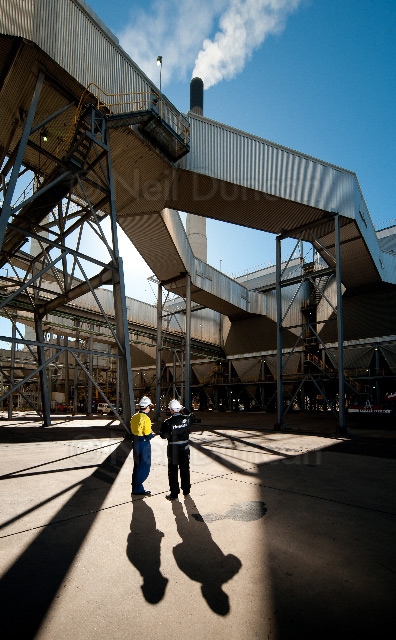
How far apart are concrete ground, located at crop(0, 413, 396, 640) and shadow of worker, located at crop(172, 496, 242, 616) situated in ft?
0.04

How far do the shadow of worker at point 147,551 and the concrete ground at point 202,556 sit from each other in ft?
0.05

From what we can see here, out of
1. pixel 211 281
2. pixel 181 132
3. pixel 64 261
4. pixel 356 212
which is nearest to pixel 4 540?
pixel 64 261

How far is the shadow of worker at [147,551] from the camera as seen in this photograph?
2.75 metres

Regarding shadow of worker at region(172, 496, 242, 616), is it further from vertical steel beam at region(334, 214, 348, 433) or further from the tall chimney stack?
the tall chimney stack

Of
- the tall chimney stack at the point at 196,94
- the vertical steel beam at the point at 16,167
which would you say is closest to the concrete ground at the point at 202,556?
the vertical steel beam at the point at 16,167

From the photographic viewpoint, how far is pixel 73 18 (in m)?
10.4

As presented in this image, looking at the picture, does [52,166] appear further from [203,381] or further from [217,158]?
[203,381]

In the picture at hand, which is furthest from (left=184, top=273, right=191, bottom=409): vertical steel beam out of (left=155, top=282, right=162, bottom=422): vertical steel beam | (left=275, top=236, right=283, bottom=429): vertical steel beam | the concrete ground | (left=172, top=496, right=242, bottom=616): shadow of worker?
(left=172, top=496, right=242, bottom=616): shadow of worker

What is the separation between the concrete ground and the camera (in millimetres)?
2344

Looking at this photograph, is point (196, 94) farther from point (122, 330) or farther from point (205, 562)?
point (205, 562)

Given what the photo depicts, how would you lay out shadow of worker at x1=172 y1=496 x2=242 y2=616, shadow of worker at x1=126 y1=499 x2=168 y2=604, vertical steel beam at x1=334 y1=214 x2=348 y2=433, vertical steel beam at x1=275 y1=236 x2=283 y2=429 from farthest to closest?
vertical steel beam at x1=275 y1=236 x2=283 y2=429 → vertical steel beam at x1=334 y1=214 x2=348 y2=433 → shadow of worker at x1=126 y1=499 x2=168 y2=604 → shadow of worker at x1=172 y1=496 x2=242 y2=616

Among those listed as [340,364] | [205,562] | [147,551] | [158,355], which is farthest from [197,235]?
[205,562]

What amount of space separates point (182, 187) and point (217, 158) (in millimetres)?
1909

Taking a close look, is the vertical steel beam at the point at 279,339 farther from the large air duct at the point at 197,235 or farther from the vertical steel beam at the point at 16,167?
the large air duct at the point at 197,235
